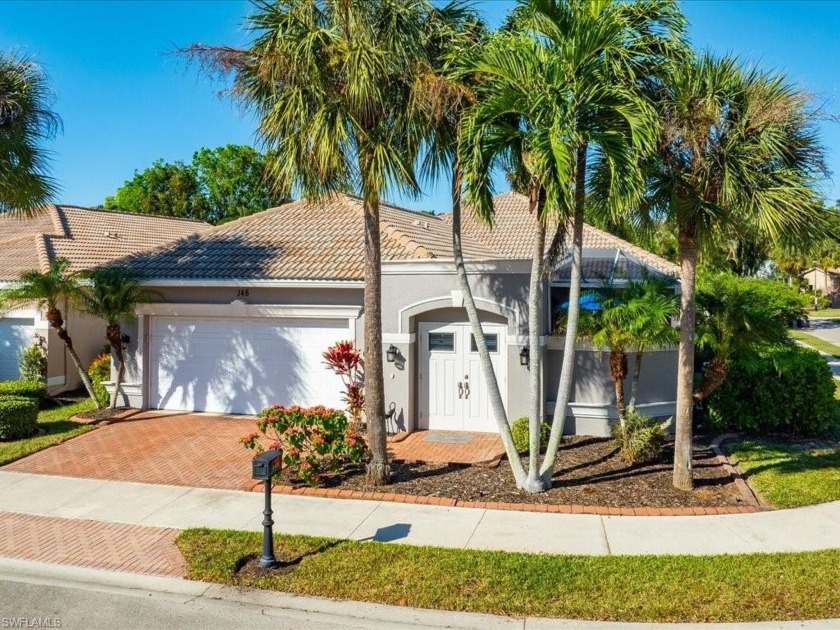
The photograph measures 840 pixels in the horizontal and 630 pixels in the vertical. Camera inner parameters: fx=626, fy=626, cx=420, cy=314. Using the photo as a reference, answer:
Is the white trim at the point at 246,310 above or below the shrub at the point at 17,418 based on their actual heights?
above

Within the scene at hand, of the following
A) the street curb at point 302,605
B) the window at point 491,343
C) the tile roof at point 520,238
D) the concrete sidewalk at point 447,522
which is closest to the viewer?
the street curb at point 302,605

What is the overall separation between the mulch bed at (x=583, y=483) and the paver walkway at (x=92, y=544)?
259 cm

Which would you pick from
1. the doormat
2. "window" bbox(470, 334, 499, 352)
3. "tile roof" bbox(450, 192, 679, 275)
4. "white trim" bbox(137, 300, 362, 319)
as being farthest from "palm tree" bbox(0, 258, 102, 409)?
"tile roof" bbox(450, 192, 679, 275)

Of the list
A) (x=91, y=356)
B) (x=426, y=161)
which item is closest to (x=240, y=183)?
(x=91, y=356)

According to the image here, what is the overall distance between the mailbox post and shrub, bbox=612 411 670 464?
6625 millimetres

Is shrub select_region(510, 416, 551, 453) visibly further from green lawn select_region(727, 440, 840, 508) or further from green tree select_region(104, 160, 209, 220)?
green tree select_region(104, 160, 209, 220)

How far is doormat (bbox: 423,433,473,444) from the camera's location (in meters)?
12.9

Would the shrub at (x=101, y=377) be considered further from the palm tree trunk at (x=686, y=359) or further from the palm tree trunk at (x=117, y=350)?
the palm tree trunk at (x=686, y=359)

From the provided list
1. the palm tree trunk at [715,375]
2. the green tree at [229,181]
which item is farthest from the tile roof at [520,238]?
the green tree at [229,181]

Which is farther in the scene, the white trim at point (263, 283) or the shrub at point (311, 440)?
the white trim at point (263, 283)

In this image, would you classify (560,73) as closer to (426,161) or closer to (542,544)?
(426,161)

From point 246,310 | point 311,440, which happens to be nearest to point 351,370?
point 246,310

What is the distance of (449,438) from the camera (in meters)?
13.1

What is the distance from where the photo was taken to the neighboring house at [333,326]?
518 inches
